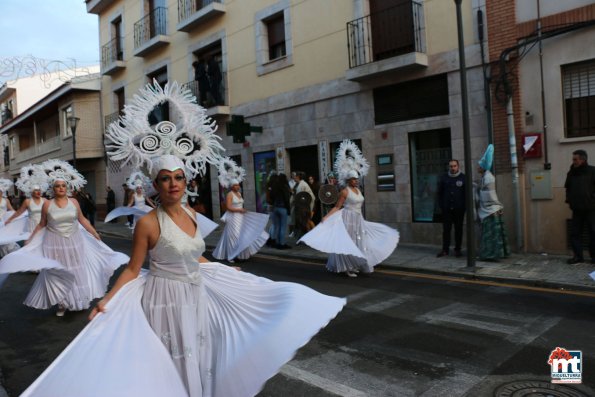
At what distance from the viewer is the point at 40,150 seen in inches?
1280

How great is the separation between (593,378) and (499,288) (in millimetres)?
3350

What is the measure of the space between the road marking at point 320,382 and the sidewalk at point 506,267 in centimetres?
455

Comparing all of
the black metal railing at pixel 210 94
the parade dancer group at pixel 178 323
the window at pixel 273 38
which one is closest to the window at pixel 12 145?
the black metal railing at pixel 210 94

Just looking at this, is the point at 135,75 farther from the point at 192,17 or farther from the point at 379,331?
the point at 379,331

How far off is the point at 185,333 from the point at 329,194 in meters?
8.99

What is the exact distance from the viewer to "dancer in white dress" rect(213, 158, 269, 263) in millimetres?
10258

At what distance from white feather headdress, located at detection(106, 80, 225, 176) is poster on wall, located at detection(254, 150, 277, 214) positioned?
1052cm

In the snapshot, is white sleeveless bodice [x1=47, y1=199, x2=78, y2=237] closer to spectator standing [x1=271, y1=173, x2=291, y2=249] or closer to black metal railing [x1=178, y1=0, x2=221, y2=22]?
spectator standing [x1=271, y1=173, x2=291, y2=249]

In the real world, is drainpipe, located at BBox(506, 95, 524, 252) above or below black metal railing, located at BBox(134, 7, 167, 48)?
below

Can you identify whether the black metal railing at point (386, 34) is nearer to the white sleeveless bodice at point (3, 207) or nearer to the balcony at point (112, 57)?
the white sleeveless bodice at point (3, 207)

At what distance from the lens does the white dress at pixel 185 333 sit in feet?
8.38

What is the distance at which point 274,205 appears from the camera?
12133 millimetres

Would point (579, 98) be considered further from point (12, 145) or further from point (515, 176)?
point (12, 145)

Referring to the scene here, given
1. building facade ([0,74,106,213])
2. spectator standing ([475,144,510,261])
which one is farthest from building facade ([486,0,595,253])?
building facade ([0,74,106,213])
